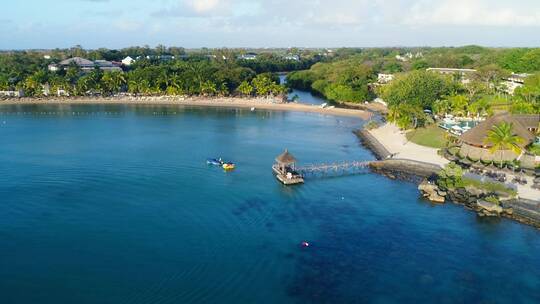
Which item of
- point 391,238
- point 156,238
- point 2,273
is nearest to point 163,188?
point 156,238

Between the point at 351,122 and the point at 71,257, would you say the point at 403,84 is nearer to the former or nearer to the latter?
the point at 351,122

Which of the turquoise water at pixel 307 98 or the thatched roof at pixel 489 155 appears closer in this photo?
the thatched roof at pixel 489 155

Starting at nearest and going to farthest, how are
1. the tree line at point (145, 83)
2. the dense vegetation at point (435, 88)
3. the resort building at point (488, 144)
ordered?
the resort building at point (488, 144) < the dense vegetation at point (435, 88) < the tree line at point (145, 83)

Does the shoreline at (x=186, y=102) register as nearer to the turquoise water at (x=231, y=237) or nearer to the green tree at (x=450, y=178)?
the turquoise water at (x=231, y=237)

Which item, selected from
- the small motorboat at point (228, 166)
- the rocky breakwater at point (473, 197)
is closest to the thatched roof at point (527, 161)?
the rocky breakwater at point (473, 197)

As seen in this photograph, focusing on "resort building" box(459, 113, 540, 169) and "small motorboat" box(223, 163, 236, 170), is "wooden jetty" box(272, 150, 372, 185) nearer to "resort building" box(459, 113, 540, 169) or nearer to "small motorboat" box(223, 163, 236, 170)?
"small motorboat" box(223, 163, 236, 170)

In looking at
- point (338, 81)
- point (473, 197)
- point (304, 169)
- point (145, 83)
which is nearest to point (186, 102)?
point (145, 83)

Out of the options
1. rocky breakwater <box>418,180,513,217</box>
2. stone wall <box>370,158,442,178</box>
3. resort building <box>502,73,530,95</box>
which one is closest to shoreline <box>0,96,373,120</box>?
resort building <box>502,73,530,95</box>
